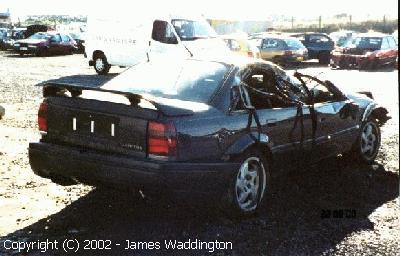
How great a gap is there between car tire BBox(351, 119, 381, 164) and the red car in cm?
1495

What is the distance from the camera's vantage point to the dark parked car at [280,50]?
22.1 m

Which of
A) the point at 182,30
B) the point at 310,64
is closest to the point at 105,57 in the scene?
the point at 182,30

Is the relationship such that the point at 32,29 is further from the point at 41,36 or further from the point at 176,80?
the point at 176,80

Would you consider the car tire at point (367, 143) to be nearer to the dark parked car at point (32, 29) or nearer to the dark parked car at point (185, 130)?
the dark parked car at point (185, 130)

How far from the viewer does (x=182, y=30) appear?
16.5 m

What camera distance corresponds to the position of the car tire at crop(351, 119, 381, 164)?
6.77 metres

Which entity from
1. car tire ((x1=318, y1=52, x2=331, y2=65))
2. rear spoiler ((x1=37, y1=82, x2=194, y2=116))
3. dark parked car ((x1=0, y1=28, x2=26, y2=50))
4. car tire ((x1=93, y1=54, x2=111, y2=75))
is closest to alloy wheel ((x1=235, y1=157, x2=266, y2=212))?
rear spoiler ((x1=37, y1=82, x2=194, y2=116))

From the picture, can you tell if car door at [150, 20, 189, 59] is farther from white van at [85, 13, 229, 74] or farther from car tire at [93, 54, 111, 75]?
car tire at [93, 54, 111, 75]

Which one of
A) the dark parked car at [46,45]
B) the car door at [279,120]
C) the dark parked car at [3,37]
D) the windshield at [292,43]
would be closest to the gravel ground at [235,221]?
the car door at [279,120]

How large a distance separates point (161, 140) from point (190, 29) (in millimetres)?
12944

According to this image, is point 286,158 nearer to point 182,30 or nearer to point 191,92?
point 191,92

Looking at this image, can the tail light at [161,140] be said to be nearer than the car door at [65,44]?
Yes

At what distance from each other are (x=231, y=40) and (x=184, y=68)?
14.1 meters

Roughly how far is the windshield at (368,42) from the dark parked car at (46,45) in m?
15.9
